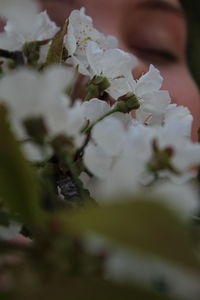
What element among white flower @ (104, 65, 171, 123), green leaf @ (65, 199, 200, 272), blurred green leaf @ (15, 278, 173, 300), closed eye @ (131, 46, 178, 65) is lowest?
blurred green leaf @ (15, 278, 173, 300)

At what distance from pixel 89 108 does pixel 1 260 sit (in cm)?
9

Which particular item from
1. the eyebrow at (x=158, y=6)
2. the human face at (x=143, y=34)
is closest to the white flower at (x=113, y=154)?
the human face at (x=143, y=34)

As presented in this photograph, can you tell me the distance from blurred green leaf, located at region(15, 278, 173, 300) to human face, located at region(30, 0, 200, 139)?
60 centimetres

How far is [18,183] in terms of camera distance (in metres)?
0.11

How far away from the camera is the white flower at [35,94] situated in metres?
0.11

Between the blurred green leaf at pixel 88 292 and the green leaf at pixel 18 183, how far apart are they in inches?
0.8

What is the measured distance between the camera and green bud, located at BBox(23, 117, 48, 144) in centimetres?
12

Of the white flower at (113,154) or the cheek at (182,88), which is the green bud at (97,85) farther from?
the cheek at (182,88)

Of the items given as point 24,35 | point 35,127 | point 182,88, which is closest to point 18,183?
point 35,127

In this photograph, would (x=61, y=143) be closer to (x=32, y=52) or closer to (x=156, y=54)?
(x=32, y=52)

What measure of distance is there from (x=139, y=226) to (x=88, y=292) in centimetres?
1

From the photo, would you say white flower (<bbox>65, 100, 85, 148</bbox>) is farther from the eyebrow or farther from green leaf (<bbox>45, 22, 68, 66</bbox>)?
the eyebrow

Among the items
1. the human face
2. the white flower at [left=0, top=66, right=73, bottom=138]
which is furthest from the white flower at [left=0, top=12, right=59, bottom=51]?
the human face

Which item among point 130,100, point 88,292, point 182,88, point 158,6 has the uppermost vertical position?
point 158,6
